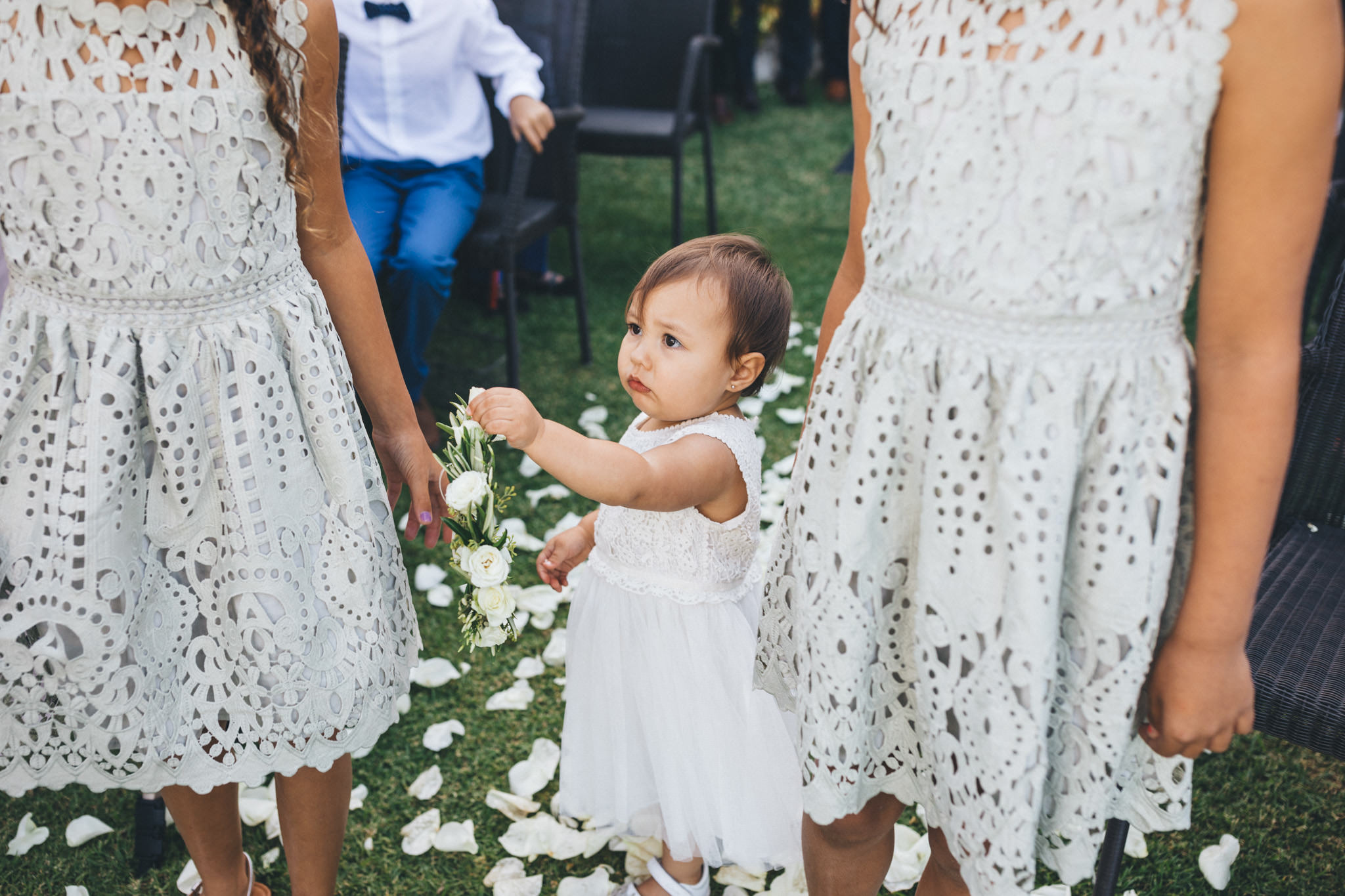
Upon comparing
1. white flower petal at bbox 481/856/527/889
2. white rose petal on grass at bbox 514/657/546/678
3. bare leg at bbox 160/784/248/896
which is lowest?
white flower petal at bbox 481/856/527/889

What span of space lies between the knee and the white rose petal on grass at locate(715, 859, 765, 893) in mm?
536

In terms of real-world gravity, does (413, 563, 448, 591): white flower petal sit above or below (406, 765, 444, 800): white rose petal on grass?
above

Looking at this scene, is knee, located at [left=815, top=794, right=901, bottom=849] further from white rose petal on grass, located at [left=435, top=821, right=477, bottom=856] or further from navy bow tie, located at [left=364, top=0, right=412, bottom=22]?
navy bow tie, located at [left=364, top=0, right=412, bottom=22]

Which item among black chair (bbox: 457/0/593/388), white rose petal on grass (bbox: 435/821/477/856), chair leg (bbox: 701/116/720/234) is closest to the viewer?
white rose petal on grass (bbox: 435/821/477/856)

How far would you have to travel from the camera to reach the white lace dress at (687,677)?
1.73 m

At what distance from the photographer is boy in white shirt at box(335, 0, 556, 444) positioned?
321 centimetres

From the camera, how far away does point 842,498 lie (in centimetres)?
123

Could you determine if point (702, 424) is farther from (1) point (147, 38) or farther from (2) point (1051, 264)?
(1) point (147, 38)

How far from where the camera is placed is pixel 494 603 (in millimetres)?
1554

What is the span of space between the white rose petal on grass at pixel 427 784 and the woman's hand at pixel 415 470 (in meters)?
0.76

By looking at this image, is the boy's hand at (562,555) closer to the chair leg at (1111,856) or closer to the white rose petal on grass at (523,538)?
the chair leg at (1111,856)

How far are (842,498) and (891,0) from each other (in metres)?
0.58

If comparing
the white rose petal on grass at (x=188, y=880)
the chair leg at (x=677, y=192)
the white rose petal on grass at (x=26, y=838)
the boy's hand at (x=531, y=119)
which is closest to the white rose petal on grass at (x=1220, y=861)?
the white rose petal on grass at (x=188, y=880)

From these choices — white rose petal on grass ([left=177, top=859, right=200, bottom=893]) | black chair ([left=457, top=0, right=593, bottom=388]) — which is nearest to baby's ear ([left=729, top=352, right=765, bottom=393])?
white rose petal on grass ([left=177, top=859, right=200, bottom=893])
